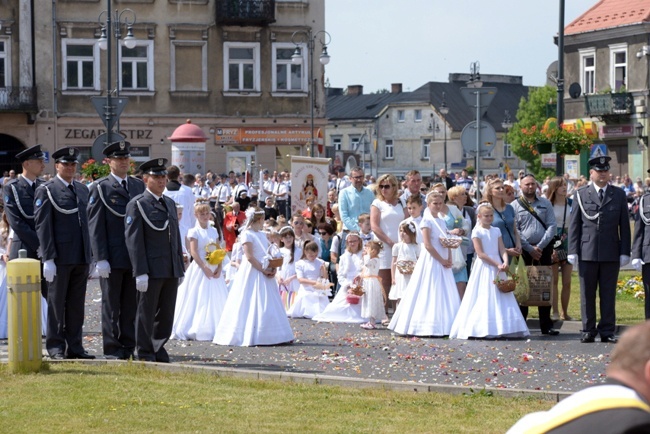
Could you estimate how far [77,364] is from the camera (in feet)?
40.6

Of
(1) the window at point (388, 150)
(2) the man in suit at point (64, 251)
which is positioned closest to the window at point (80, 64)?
(2) the man in suit at point (64, 251)

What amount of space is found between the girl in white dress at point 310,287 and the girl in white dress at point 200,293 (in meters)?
2.63

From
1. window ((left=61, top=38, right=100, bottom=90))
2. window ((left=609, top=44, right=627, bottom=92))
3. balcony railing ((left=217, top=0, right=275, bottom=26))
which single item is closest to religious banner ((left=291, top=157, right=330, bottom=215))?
balcony railing ((left=217, top=0, right=275, bottom=26))

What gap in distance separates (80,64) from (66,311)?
1528 inches

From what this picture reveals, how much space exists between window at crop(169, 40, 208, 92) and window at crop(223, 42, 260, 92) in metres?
0.88

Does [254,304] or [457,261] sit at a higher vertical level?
[457,261]

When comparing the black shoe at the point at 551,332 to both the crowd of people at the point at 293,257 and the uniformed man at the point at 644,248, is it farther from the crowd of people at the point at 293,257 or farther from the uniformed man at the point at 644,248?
the uniformed man at the point at 644,248

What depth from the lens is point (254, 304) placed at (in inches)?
597

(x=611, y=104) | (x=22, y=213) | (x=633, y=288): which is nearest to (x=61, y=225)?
(x=22, y=213)

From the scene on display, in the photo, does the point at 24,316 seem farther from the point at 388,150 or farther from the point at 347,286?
the point at 388,150

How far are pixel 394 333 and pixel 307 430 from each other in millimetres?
7510

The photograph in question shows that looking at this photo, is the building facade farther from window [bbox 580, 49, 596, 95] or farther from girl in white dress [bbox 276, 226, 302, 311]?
girl in white dress [bbox 276, 226, 302, 311]

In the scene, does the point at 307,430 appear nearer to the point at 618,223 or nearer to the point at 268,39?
the point at 618,223

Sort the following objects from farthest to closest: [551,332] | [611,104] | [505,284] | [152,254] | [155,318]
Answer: [611,104], [551,332], [505,284], [155,318], [152,254]
